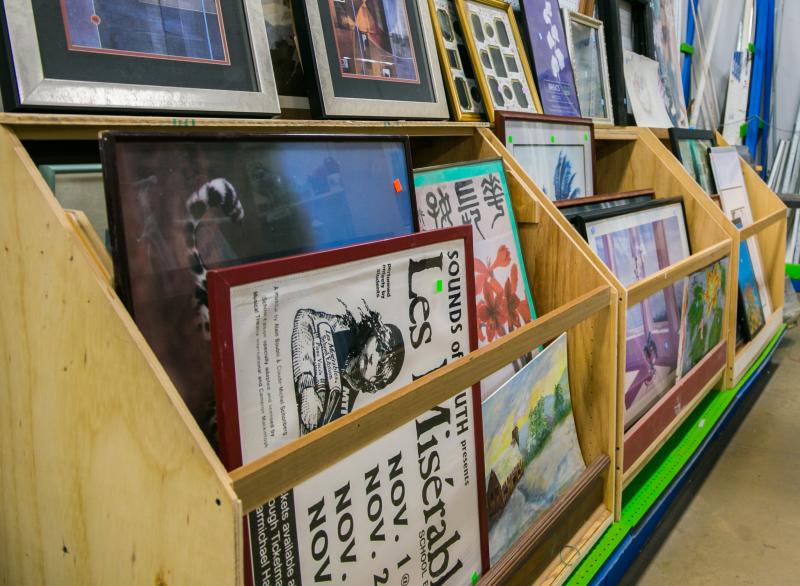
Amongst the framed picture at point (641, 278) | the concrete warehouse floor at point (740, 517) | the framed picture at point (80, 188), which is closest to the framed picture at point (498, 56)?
the framed picture at point (641, 278)

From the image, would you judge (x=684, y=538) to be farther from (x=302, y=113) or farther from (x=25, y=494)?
(x=25, y=494)

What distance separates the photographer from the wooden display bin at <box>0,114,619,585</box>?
24.1 inches

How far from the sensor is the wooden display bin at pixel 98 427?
61 cm

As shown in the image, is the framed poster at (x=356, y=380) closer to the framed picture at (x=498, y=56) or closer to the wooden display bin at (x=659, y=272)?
the wooden display bin at (x=659, y=272)

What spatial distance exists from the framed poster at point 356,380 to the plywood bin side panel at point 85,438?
106mm

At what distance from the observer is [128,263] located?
2.47 feet

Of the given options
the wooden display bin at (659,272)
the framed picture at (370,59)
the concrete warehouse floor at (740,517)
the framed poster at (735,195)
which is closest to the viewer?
the framed picture at (370,59)

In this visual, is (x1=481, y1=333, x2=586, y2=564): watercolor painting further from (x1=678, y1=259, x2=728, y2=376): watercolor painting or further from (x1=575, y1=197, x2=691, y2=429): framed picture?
(x1=678, y1=259, x2=728, y2=376): watercolor painting

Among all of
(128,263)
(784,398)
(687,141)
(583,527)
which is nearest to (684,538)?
(583,527)

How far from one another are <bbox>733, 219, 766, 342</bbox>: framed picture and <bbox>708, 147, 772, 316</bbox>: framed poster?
0.13 feet

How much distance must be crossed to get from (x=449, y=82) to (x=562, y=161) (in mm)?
524

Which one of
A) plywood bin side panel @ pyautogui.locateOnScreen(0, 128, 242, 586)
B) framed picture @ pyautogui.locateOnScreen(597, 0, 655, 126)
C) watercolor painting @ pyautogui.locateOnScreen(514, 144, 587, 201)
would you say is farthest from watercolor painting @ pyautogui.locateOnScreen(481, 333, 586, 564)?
framed picture @ pyautogui.locateOnScreen(597, 0, 655, 126)

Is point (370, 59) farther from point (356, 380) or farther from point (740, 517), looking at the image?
point (740, 517)

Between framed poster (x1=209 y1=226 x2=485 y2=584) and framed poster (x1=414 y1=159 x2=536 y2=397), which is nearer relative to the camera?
framed poster (x1=209 y1=226 x2=485 y2=584)
